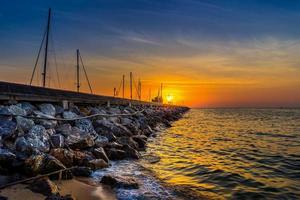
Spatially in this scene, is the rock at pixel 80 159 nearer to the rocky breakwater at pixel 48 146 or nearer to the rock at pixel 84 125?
Answer: the rocky breakwater at pixel 48 146

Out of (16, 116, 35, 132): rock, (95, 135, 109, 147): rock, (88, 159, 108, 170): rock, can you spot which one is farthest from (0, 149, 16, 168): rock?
(95, 135, 109, 147): rock

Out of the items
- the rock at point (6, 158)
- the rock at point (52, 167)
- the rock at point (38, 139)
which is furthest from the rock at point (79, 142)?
the rock at point (6, 158)

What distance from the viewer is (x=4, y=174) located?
23.0ft

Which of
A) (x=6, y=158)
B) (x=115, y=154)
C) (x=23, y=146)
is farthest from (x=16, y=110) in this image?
(x=115, y=154)

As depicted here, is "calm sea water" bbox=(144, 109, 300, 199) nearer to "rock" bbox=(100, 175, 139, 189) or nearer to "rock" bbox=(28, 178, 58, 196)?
"rock" bbox=(100, 175, 139, 189)

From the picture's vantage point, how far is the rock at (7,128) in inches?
339

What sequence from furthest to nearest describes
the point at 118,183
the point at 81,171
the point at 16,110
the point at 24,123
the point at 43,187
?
1. the point at 16,110
2. the point at 24,123
3. the point at 81,171
4. the point at 118,183
5. the point at 43,187

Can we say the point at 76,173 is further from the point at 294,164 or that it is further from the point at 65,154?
the point at 294,164

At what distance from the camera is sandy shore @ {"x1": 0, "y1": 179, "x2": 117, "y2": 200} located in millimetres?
5930

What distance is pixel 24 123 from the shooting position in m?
9.74

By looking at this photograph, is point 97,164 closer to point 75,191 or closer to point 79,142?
point 79,142

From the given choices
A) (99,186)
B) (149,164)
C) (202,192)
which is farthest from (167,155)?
(99,186)

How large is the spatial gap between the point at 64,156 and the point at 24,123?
230 centimetres

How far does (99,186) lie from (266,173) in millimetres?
5772
